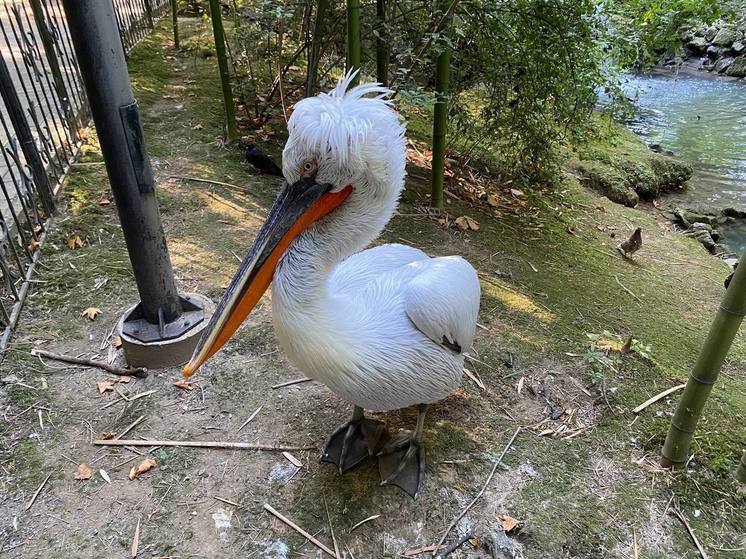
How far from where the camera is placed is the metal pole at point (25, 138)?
9.59ft

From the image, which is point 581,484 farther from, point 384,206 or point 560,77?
point 560,77

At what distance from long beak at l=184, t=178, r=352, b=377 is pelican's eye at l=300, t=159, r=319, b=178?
0.13 ft

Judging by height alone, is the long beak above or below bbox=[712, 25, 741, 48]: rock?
above

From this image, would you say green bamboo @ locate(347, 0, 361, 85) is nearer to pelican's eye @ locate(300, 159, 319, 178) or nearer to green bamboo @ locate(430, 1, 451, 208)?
green bamboo @ locate(430, 1, 451, 208)

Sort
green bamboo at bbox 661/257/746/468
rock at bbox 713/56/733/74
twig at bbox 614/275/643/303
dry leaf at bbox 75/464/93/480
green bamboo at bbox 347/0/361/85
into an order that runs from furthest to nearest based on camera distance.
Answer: rock at bbox 713/56/733/74
twig at bbox 614/275/643/303
green bamboo at bbox 347/0/361/85
dry leaf at bbox 75/464/93/480
green bamboo at bbox 661/257/746/468

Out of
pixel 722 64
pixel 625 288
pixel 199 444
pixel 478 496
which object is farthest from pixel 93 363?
pixel 722 64

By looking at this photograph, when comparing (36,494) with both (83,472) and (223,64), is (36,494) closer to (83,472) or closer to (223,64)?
(83,472)

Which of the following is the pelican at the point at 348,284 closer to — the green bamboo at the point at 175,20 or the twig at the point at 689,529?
the twig at the point at 689,529

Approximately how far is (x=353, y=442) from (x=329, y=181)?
1.17m

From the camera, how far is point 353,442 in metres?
2.26

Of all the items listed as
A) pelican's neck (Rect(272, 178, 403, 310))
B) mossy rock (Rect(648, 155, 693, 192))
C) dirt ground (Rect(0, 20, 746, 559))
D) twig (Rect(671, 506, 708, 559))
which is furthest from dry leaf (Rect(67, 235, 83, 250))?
mossy rock (Rect(648, 155, 693, 192))

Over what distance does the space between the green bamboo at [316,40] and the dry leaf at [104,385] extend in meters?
2.68

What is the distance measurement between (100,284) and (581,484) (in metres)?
2.73

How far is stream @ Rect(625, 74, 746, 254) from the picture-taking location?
7.27 m
